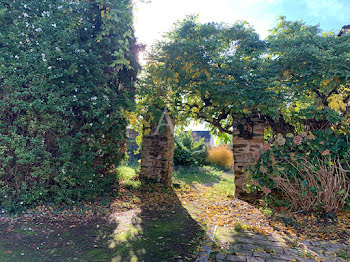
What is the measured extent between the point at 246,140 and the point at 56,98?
198 inches

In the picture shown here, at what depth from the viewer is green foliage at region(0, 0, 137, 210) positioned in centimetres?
502

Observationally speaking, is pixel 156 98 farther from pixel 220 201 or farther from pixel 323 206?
pixel 323 206

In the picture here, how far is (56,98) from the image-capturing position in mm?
5125

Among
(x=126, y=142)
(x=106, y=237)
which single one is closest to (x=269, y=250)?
(x=106, y=237)

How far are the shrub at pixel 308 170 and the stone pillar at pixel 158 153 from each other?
11.4 feet

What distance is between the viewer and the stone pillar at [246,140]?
290 inches

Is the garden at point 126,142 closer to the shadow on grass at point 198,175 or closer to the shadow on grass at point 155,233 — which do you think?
the shadow on grass at point 155,233

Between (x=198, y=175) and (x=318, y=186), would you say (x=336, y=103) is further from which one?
(x=198, y=175)

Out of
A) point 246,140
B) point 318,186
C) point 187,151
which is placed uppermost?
point 246,140

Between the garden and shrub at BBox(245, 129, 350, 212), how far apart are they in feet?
0.10

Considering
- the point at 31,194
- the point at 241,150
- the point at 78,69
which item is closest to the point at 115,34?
the point at 78,69

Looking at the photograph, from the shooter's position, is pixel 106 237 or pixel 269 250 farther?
pixel 106 237

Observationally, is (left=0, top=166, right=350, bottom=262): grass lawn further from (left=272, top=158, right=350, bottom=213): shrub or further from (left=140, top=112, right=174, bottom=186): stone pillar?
(left=140, top=112, right=174, bottom=186): stone pillar

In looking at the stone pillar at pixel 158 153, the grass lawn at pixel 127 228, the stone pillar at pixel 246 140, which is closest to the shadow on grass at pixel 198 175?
the stone pillar at pixel 158 153
